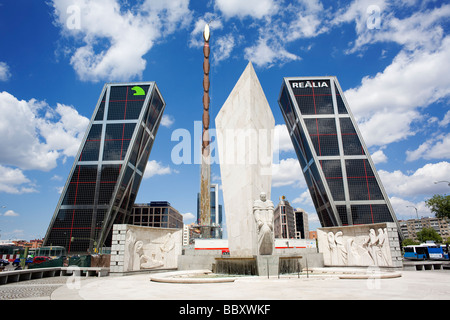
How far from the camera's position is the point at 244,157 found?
51.9ft

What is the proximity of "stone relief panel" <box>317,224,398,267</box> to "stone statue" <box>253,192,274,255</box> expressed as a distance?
6.96 meters

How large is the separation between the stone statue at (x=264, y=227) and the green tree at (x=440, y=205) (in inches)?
1224

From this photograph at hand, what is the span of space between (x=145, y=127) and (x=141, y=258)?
49.2m

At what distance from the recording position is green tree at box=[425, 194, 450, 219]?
32.4 m

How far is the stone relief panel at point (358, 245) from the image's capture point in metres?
14.8

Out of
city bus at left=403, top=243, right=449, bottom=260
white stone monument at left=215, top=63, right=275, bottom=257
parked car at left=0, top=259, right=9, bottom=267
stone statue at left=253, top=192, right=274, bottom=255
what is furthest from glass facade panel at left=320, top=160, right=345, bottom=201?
parked car at left=0, top=259, right=9, bottom=267

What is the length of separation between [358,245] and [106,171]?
50083mm

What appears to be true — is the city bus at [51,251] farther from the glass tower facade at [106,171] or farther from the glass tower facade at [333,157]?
the glass tower facade at [333,157]

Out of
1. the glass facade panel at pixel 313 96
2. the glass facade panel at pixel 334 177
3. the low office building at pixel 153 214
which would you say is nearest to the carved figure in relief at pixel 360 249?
the glass facade panel at pixel 334 177

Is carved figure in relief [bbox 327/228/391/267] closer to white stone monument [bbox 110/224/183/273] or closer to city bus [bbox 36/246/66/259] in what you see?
white stone monument [bbox 110/224/183/273]

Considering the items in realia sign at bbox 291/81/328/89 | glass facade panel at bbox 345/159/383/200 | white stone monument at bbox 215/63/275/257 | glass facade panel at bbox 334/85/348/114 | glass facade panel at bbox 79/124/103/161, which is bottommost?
white stone monument at bbox 215/63/275/257

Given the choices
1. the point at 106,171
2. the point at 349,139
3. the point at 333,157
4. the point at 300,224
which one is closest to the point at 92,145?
the point at 106,171
